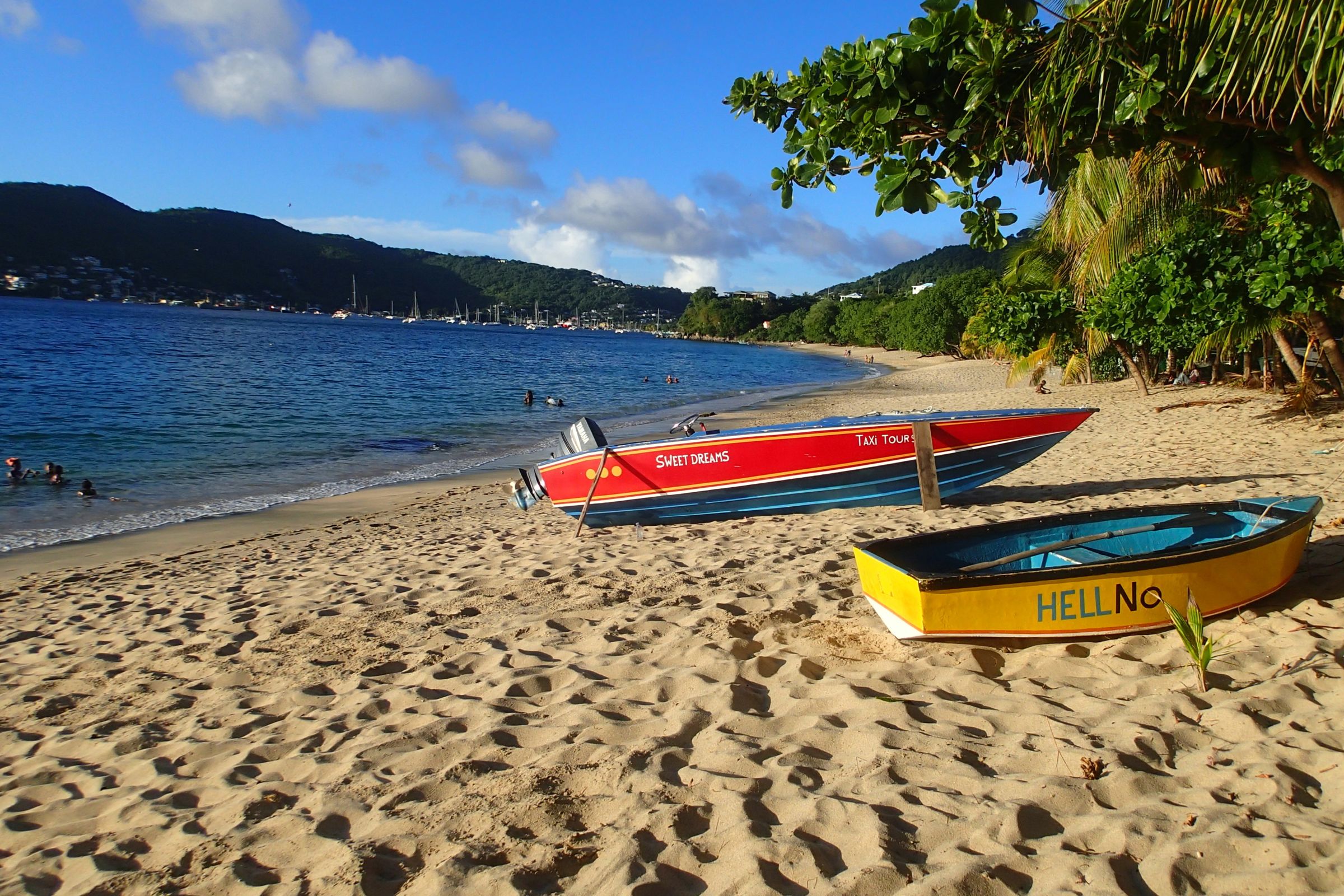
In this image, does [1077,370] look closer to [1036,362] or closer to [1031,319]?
[1036,362]

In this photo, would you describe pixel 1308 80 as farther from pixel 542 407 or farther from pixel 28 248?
pixel 28 248

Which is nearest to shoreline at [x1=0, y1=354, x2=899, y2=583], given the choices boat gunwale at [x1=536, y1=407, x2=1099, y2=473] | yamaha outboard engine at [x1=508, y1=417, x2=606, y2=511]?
yamaha outboard engine at [x1=508, y1=417, x2=606, y2=511]

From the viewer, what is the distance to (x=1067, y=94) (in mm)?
3084

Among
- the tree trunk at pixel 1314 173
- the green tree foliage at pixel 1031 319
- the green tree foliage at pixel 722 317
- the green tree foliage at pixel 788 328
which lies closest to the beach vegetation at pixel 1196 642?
the tree trunk at pixel 1314 173

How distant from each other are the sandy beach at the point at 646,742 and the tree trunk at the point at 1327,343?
528 cm

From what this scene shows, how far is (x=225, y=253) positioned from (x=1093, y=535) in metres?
136

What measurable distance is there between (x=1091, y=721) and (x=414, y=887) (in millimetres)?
2801

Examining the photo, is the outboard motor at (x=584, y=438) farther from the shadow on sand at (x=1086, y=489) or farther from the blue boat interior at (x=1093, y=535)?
the blue boat interior at (x=1093, y=535)

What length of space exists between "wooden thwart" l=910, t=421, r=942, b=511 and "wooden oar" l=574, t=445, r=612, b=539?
317cm

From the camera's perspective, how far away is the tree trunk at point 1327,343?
10266 millimetres

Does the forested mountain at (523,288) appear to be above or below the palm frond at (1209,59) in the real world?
above

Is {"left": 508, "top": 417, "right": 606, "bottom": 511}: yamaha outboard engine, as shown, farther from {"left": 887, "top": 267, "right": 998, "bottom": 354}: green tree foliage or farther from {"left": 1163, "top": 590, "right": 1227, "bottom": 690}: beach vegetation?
{"left": 887, "top": 267, "right": 998, "bottom": 354}: green tree foliage

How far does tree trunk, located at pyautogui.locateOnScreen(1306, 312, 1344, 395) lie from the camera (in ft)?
33.7

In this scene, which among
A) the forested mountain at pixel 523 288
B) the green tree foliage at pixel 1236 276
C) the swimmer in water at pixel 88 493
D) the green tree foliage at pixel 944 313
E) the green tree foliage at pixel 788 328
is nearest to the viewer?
the green tree foliage at pixel 1236 276
